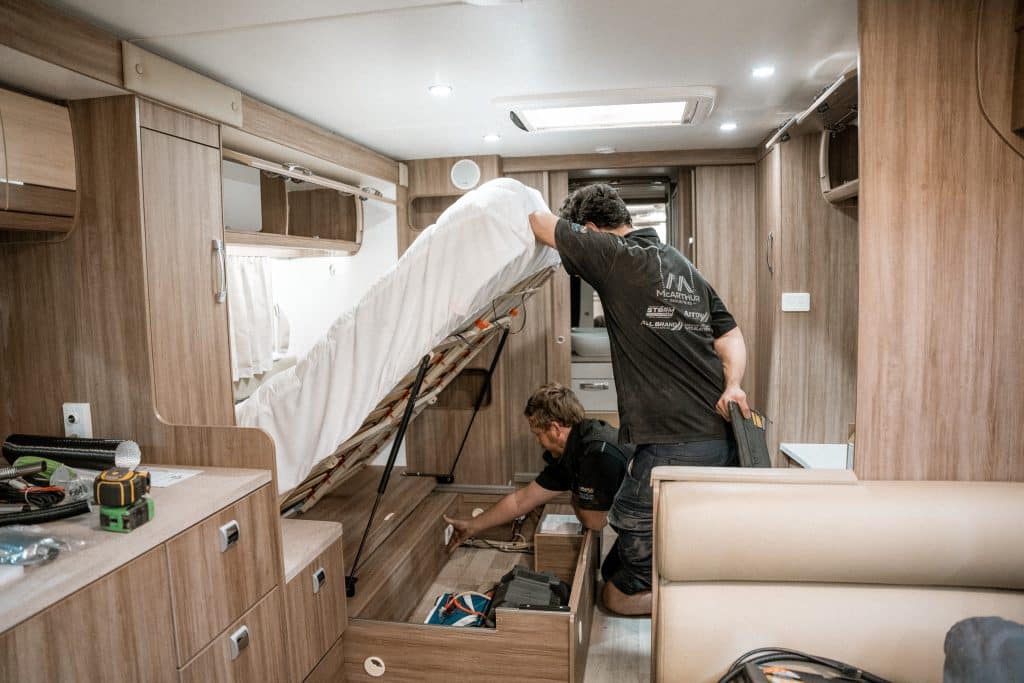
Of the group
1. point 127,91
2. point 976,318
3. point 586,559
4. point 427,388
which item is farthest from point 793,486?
point 127,91

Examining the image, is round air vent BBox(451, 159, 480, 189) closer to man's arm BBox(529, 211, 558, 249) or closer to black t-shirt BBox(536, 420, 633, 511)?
black t-shirt BBox(536, 420, 633, 511)

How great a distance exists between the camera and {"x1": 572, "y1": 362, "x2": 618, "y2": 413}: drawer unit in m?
4.02

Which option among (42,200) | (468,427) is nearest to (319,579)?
(42,200)

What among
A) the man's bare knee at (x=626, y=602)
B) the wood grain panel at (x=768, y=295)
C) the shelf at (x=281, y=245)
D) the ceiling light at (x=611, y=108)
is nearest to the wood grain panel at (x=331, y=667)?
the man's bare knee at (x=626, y=602)

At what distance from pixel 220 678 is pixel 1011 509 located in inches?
71.0

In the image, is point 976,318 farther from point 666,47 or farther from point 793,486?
point 666,47

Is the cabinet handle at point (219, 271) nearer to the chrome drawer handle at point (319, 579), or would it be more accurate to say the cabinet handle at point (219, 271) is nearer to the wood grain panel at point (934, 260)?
the chrome drawer handle at point (319, 579)

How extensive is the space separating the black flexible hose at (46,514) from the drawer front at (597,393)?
9.97ft

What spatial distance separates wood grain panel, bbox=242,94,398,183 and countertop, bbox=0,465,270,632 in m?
1.25

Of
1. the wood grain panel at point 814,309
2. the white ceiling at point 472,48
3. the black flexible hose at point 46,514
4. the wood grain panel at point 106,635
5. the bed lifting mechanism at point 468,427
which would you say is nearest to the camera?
the wood grain panel at point 106,635

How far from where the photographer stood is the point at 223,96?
1.99 m

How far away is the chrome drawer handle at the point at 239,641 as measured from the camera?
145cm

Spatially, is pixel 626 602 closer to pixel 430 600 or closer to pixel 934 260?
pixel 430 600

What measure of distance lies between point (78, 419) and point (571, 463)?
170cm
